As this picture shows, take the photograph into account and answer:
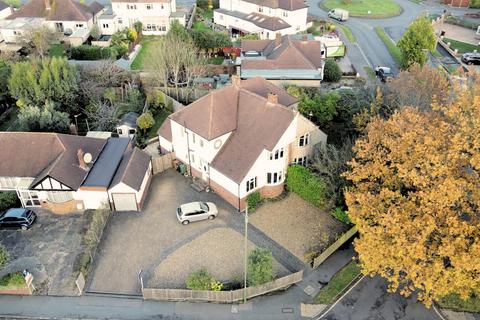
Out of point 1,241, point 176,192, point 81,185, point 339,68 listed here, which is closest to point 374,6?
point 339,68

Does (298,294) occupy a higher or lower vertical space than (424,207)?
lower

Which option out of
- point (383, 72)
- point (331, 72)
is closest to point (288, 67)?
point (331, 72)

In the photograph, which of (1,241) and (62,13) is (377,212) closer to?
(1,241)

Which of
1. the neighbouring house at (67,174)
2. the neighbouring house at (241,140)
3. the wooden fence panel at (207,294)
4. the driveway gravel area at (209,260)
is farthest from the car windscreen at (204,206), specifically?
the wooden fence panel at (207,294)

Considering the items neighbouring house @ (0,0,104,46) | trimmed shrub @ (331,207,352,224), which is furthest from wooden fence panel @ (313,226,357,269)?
neighbouring house @ (0,0,104,46)

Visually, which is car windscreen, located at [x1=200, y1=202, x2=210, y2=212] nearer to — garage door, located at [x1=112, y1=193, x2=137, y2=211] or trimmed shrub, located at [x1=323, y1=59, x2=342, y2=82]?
garage door, located at [x1=112, y1=193, x2=137, y2=211]

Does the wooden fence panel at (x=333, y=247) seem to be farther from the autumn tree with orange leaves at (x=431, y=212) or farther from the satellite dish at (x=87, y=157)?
the satellite dish at (x=87, y=157)
